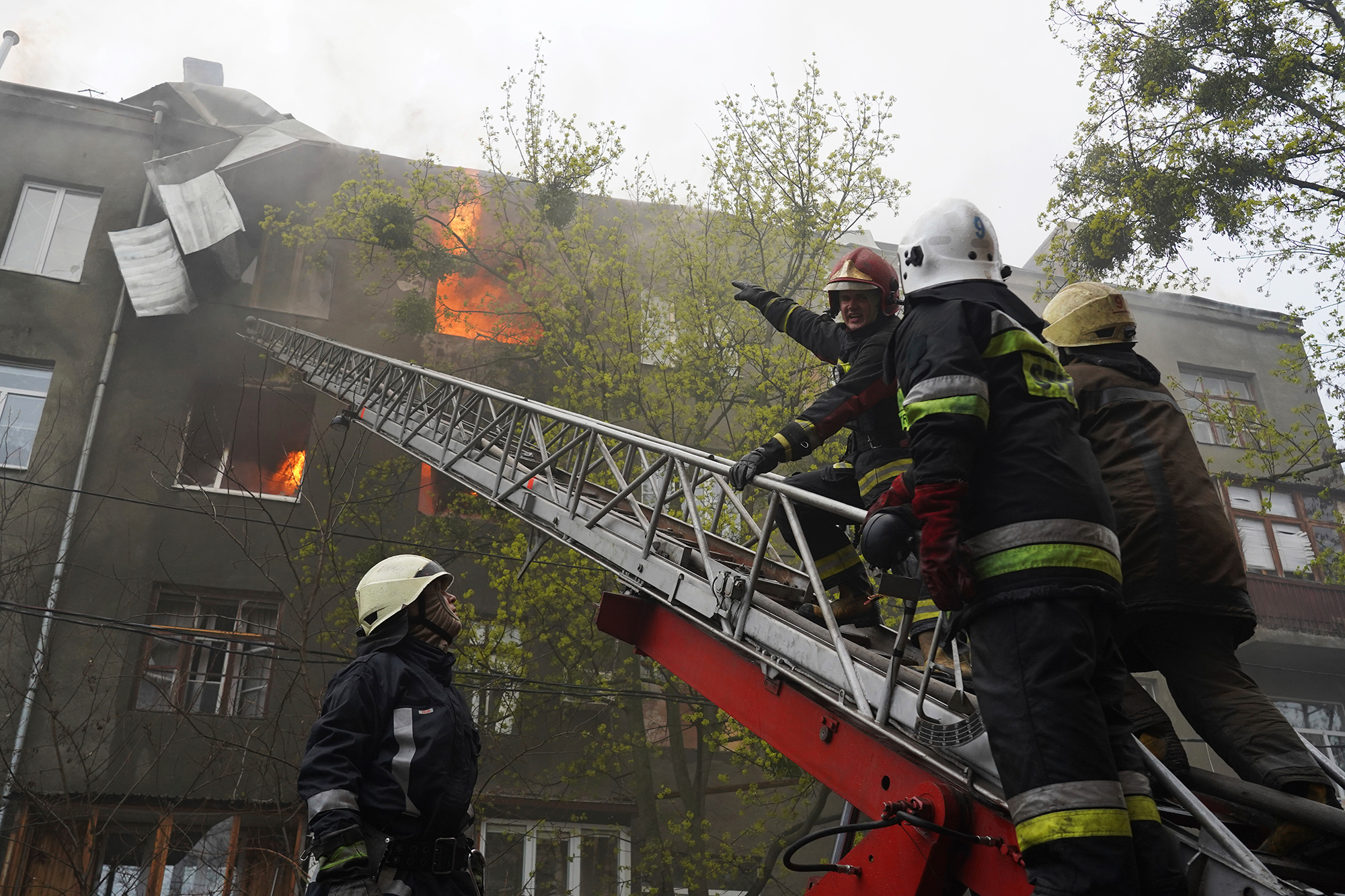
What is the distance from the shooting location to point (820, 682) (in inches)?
144

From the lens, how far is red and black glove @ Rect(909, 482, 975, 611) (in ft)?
8.20

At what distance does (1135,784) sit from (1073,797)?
272 mm

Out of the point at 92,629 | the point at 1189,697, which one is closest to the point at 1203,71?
the point at 1189,697

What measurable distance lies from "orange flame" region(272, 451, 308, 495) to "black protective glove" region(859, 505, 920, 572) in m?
13.8

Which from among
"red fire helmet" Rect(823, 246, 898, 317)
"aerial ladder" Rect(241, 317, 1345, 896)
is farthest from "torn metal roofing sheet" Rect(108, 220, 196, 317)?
"red fire helmet" Rect(823, 246, 898, 317)

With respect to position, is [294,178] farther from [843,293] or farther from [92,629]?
[843,293]

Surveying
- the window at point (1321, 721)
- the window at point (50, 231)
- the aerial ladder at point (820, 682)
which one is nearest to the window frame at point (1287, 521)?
the window at point (1321, 721)

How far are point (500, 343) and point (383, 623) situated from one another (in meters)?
13.0

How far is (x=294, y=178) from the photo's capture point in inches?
682

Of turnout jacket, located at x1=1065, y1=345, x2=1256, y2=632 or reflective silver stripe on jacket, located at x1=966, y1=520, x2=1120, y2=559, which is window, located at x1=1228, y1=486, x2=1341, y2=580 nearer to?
turnout jacket, located at x1=1065, y1=345, x2=1256, y2=632

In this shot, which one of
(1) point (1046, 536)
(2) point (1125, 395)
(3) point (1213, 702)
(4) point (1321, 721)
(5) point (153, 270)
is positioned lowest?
(3) point (1213, 702)

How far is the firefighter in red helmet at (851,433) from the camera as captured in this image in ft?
14.5

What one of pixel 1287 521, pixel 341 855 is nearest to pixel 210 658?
pixel 341 855

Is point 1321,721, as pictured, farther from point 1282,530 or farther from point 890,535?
point 890,535
